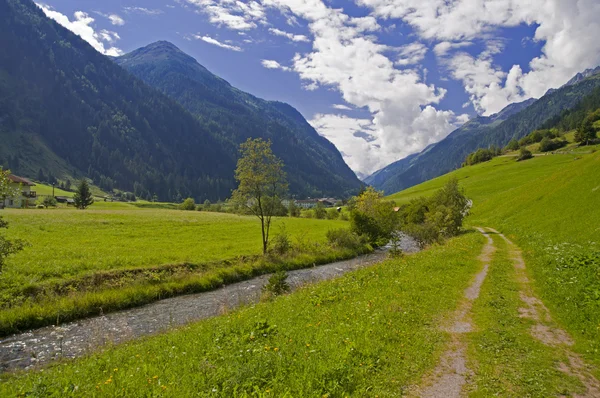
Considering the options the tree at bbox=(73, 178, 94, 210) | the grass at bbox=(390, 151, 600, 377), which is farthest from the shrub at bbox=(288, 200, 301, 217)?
the tree at bbox=(73, 178, 94, 210)

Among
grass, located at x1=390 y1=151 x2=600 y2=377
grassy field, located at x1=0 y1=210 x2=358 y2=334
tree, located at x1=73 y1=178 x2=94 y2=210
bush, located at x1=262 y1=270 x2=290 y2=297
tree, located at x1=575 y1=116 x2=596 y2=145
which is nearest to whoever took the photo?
grass, located at x1=390 y1=151 x2=600 y2=377

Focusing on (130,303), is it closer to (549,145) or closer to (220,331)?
(220,331)

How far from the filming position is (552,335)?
1368 cm

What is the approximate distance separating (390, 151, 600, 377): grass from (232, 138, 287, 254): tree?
1137 inches

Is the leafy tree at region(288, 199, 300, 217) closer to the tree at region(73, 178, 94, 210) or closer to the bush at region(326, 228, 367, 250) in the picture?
the bush at region(326, 228, 367, 250)

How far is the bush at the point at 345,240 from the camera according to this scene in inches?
2211

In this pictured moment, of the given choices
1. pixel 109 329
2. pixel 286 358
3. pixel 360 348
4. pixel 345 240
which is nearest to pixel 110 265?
pixel 109 329

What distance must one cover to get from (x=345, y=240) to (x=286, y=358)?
46788mm

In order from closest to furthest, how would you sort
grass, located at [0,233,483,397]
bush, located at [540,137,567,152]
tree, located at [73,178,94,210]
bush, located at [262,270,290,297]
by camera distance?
grass, located at [0,233,483,397]
bush, located at [262,270,290,297]
tree, located at [73,178,94,210]
bush, located at [540,137,567,152]

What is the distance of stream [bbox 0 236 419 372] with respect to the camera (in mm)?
17219

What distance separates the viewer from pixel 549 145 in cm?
18588

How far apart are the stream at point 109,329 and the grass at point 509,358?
1606cm

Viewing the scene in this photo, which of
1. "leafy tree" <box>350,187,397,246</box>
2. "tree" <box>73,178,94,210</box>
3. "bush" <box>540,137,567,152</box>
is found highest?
"bush" <box>540,137,567,152</box>

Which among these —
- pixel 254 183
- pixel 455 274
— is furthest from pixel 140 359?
pixel 254 183
